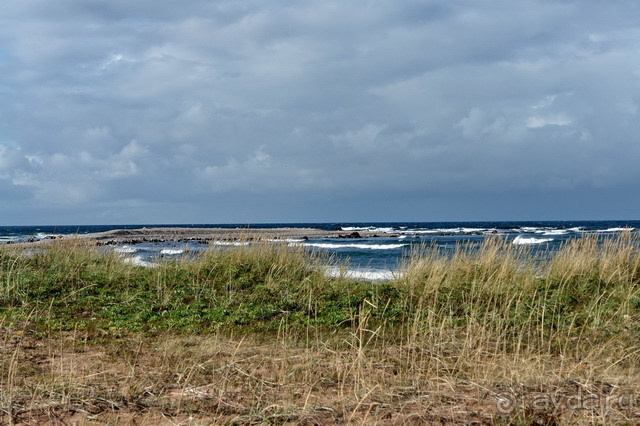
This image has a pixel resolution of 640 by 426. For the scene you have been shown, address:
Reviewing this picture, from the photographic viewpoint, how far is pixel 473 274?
10.9 metres

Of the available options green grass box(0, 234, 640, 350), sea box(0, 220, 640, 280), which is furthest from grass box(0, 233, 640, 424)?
sea box(0, 220, 640, 280)

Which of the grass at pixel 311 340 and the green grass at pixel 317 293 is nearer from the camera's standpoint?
the grass at pixel 311 340

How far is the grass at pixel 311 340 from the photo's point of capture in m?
4.70

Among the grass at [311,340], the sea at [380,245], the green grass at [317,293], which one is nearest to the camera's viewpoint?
the grass at [311,340]

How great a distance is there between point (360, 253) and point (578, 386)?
24.2 m

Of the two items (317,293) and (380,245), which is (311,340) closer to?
(317,293)

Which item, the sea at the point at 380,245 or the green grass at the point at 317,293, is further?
the sea at the point at 380,245

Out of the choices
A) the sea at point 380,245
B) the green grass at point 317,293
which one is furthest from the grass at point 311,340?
the sea at point 380,245

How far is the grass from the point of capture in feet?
15.4

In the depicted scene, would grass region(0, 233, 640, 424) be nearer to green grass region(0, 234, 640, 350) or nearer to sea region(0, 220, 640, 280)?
green grass region(0, 234, 640, 350)

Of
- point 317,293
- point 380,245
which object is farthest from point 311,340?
point 380,245

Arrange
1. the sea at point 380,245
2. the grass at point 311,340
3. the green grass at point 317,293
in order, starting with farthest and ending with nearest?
the sea at point 380,245 < the green grass at point 317,293 < the grass at point 311,340

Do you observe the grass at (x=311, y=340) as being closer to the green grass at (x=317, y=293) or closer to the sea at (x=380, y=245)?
the green grass at (x=317, y=293)

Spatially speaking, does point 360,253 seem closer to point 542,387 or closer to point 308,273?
point 308,273
